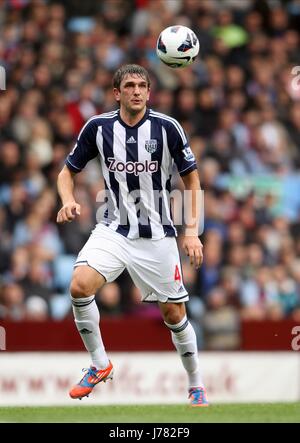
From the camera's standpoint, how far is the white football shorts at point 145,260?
375 inches

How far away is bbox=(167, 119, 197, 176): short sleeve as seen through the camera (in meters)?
9.59

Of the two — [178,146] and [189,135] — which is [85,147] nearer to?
[178,146]

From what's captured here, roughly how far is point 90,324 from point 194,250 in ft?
3.17

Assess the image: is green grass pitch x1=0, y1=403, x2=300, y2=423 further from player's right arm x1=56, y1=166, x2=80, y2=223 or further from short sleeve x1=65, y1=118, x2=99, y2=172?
short sleeve x1=65, y1=118, x2=99, y2=172

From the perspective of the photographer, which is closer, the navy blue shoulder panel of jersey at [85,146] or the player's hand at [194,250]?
the player's hand at [194,250]

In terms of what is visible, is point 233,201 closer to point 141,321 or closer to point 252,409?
point 141,321

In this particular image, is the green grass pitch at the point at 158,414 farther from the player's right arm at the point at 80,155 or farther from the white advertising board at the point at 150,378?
the white advertising board at the point at 150,378

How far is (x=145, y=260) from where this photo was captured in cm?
958

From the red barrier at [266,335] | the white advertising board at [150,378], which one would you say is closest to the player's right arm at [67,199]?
the white advertising board at [150,378]

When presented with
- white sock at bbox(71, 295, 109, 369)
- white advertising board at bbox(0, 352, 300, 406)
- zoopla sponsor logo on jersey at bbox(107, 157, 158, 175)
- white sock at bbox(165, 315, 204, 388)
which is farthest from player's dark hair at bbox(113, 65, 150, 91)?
white advertising board at bbox(0, 352, 300, 406)

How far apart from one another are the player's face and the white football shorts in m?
0.95

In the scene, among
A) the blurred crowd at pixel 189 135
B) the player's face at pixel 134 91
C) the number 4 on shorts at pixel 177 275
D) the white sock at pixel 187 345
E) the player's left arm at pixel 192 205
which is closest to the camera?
the player's face at pixel 134 91

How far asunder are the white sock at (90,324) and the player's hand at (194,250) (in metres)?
0.78

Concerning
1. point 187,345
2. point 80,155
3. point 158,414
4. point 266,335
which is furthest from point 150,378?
point 80,155
